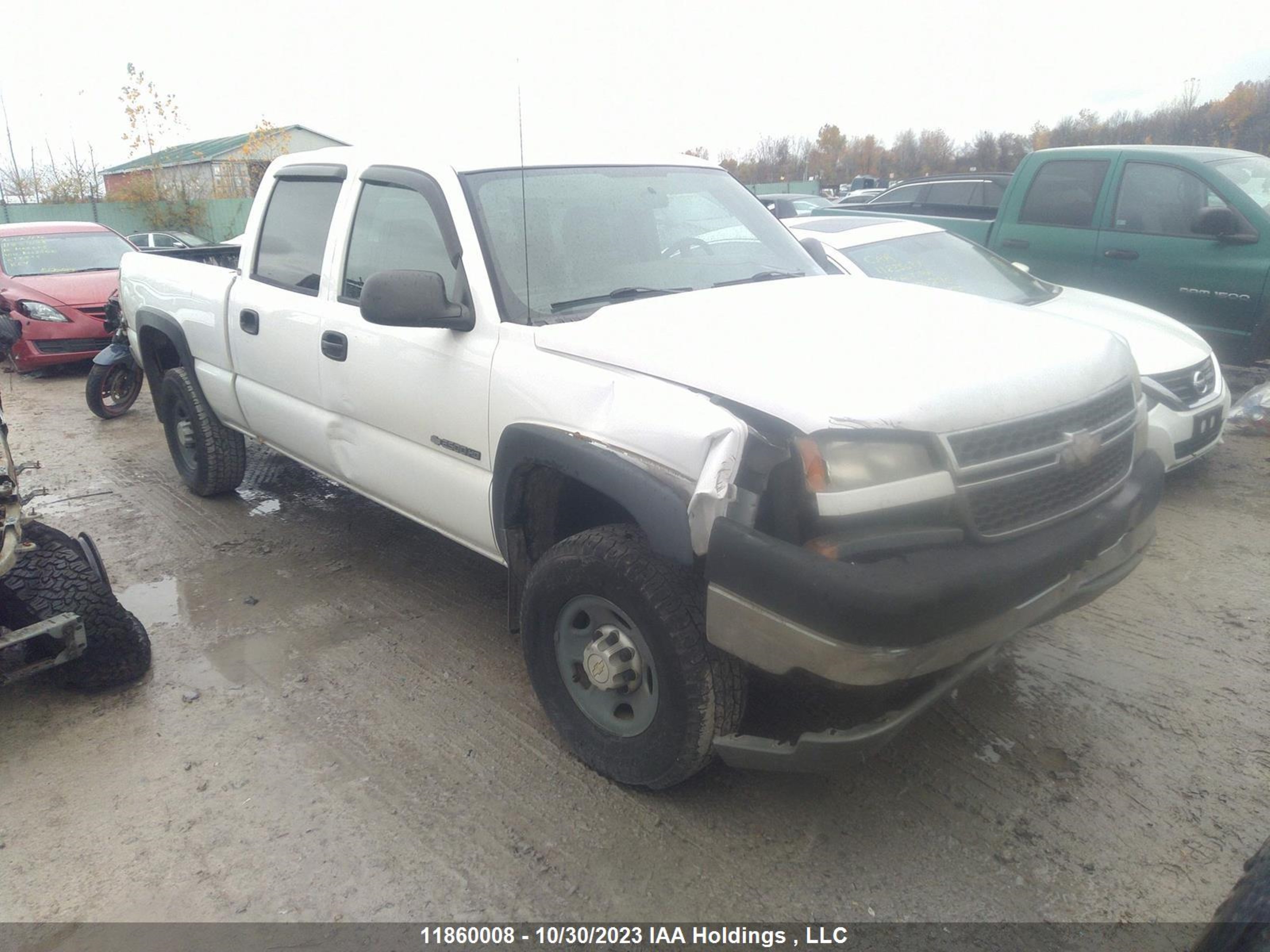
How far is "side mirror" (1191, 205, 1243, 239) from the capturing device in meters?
6.34

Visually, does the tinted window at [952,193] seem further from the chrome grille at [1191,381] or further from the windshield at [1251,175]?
the chrome grille at [1191,381]

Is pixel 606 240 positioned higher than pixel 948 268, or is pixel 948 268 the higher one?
pixel 606 240

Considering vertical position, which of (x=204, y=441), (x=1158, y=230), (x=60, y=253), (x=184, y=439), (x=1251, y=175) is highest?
(x=1251, y=175)

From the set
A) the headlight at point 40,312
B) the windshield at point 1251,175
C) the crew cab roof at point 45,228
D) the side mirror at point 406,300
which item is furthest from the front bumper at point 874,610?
the crew cab roof at point 45,228

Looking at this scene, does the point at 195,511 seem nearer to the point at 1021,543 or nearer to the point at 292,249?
the point at 292,249

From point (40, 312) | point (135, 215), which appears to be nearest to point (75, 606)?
point (40, 312)

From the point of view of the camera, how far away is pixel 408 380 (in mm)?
3447

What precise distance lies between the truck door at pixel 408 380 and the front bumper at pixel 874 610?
4.01ft

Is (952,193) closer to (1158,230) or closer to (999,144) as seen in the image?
(1158,230)

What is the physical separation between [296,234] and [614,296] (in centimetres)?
201

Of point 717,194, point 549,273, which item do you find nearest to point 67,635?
point 549,273

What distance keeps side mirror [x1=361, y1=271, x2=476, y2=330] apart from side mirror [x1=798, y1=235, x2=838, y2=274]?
1.64 metres

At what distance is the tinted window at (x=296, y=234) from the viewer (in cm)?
406

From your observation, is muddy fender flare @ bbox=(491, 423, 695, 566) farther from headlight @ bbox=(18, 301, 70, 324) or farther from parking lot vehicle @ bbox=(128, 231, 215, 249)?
parking lot vehicle @ bbox=(128, 231, 215, 249)
